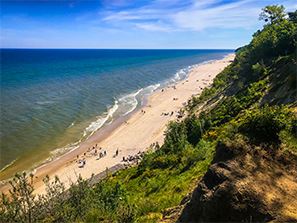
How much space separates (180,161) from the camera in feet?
121

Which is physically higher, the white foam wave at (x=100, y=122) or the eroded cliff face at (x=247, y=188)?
the eroded cliff face at (x=247, y=188)

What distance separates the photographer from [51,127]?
7619cm

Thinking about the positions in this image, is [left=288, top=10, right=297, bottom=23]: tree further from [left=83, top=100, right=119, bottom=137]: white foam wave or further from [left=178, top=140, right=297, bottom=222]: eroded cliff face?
[left=178, top=140, right=297, bottom=222]: eroded cliff face

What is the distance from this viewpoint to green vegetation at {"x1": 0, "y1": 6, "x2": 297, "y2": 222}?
1733cm

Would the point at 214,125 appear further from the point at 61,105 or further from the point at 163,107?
the point at 61,105

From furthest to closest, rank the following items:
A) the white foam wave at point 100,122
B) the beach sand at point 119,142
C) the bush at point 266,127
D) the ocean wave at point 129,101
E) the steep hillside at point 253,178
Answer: the ocean wave at point 129,101 → the white foam wave at point 100,122 → the beach sand at point 119,142 → the bush at point 266,127 → the steep hillside at point 253,178

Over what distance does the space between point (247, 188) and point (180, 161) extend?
23.2m

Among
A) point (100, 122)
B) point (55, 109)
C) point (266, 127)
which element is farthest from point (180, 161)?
point (55, 109)

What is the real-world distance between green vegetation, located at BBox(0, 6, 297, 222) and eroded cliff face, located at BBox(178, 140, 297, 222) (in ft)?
2.52

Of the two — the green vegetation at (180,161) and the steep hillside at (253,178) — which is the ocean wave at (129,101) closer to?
the green vegetation at (180,161)

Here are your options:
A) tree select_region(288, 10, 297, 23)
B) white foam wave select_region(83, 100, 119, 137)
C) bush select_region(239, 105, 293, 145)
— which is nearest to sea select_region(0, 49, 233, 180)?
white foam wave select_region(83, 100, 119, 137)

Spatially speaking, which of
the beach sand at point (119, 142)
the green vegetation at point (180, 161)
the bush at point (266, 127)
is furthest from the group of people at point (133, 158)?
the bush at point (266, 127)

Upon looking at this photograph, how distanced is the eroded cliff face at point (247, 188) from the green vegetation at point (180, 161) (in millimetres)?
767

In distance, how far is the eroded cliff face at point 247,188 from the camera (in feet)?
43.7
